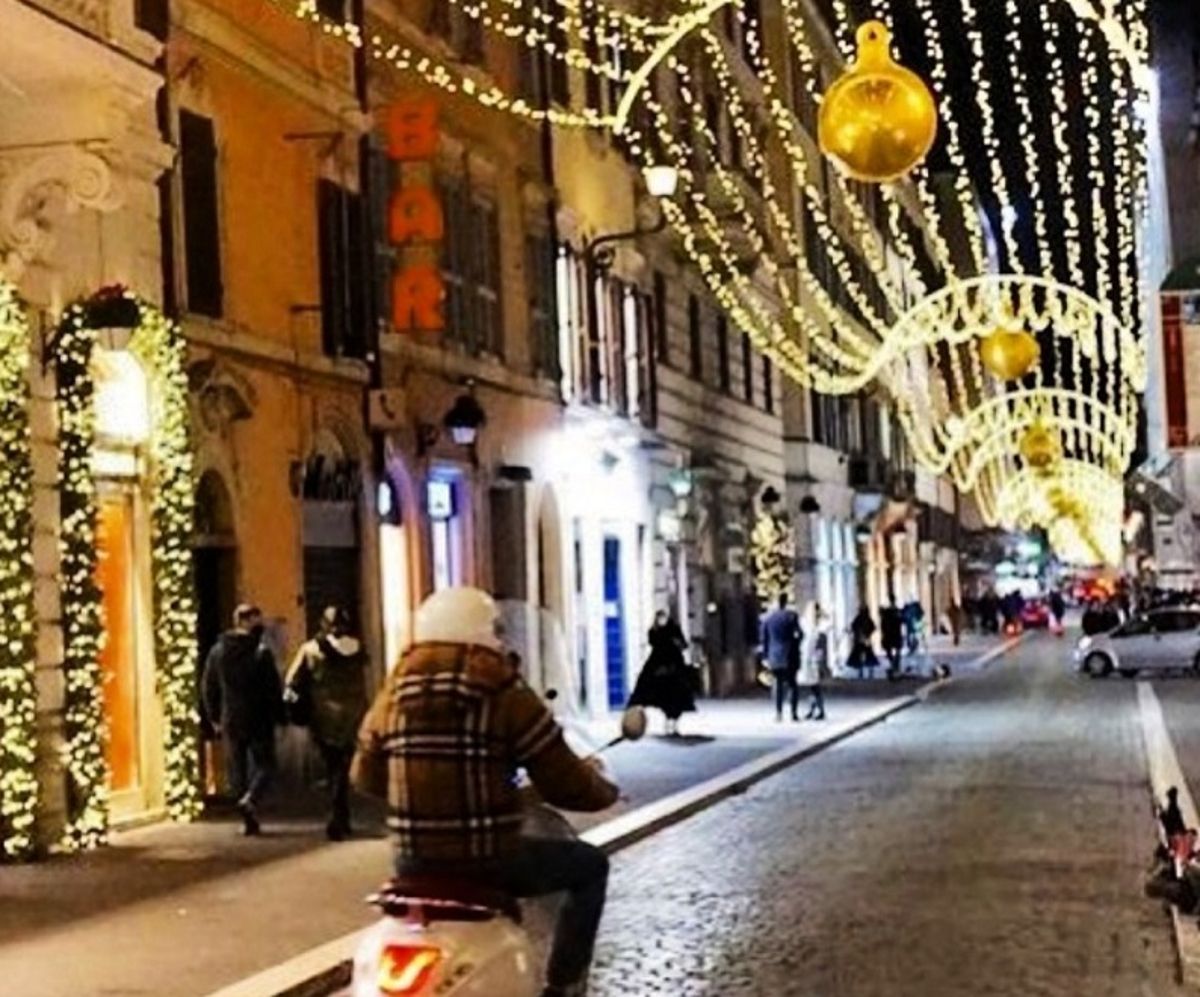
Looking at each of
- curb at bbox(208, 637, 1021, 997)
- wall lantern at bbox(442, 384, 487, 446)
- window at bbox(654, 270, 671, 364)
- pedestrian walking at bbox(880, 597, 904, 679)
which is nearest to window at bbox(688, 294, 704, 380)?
window at bbox(654, 270, 671, 364)

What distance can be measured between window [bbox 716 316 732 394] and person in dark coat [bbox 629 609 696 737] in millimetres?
15893

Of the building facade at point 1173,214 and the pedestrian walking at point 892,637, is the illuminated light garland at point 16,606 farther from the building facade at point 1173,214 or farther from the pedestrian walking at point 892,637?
the building facade at point 1173,214

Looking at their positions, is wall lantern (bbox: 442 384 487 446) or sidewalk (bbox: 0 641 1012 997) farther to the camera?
wall lantern (bbox: 442 384 487 446)

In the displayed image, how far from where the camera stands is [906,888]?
1456 cm

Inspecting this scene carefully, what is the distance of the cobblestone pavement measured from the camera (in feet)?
37.0

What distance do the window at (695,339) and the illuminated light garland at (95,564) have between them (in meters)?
22.2

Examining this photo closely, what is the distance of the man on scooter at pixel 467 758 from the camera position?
696cm

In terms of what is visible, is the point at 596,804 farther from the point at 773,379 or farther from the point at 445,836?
the point at 773,379

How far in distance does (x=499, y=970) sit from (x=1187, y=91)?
79416mm

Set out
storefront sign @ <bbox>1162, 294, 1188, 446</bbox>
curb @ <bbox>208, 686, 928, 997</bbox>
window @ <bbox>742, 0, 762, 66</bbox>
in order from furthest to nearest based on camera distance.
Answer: window @ <bbox>742, 0, 762, 66</bbox> → storefront sign @ <bbox>1162, 294, 1188, 446</bbox> → curb @ <bbox>208, 686, 928, 997</bbox>

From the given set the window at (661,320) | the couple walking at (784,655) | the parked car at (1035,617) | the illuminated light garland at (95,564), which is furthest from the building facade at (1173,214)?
the illuminated light garland at (95,564)

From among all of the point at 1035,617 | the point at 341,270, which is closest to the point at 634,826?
the point at 341,270

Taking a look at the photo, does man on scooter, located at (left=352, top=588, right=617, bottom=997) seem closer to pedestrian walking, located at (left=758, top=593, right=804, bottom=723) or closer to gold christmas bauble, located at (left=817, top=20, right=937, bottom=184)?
gold christmas bauble, located at (left=817, top=20, right=937, bottom=184)

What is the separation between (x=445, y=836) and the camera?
6938mm
